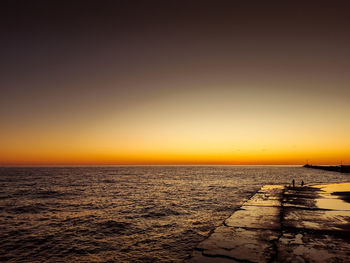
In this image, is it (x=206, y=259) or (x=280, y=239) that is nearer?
(x=206, y=259)

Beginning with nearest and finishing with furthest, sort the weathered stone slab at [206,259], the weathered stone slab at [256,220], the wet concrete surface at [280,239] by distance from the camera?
the weathered stone slab at [206,259], the wet concrete surface at [280,239], the weathered stone slab at [256,220]

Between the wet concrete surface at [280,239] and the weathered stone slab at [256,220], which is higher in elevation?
the wet concrete surface at [280,239]

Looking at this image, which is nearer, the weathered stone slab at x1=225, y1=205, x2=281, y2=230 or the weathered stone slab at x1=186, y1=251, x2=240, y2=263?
the weathered stone slab at x1=186, y1=251, x2=240, y2=263

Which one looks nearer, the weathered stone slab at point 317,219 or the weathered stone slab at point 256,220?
the weathered stone slab at point 317,219

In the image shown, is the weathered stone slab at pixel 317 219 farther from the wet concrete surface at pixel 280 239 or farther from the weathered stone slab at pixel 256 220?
the weathered stone slab at pixel 256 220

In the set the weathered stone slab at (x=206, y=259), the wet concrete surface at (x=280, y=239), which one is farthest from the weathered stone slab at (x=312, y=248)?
the weathered stone slab at (x=206, y=259)

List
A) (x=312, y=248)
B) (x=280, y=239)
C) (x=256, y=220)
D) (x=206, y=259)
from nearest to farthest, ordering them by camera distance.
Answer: (x=206, y=259), (x=312, y=248), (x=280, y=239), (x=256, y=220)

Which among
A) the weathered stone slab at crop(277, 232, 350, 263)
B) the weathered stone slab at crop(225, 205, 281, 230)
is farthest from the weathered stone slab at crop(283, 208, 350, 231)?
the weathered stone slab at crop(277, 232, 350, 263)

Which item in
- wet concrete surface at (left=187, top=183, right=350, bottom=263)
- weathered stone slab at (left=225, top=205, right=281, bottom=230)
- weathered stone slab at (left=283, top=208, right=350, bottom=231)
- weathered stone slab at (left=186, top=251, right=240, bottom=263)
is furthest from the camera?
weathered stone slab at (left=225, top=205, right=281, bottom=230)

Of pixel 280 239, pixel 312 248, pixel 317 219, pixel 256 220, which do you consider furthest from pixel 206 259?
pixel 317 219

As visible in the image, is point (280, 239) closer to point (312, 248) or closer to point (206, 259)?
point (312, 248)

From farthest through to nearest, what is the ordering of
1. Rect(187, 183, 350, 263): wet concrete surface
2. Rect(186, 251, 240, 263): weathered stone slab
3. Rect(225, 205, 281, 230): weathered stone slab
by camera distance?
Rect(225, 205, 281, 230): weathered stone slab < Rect(187, 183, 350, 263): wet concrete surface < Rect(186, 251, 240, 263): weathered stone slab

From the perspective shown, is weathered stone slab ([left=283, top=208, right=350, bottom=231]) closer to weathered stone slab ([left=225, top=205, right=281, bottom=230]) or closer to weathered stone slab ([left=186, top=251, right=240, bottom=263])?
weathered stone slab ([left=225, top=205, right=281, bottom=230])

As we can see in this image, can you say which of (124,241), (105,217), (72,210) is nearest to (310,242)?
(124,241)
